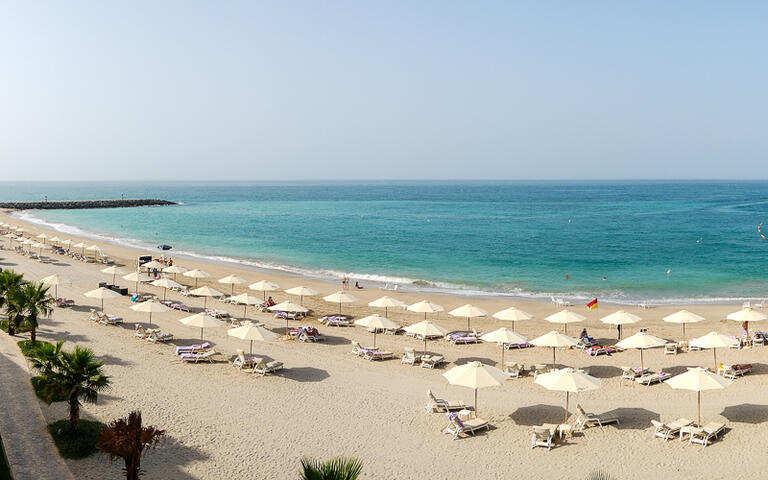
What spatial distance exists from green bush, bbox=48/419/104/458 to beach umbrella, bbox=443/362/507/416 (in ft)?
26.0

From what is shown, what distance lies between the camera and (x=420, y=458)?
11602 mm

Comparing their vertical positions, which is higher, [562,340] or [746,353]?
[562,340]

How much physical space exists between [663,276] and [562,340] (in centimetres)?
2374

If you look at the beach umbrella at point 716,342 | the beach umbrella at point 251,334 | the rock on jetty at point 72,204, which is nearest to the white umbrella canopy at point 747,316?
the beach umbrella at point 716,342

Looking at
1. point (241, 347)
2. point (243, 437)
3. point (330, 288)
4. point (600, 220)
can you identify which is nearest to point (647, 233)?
point (600, 220)

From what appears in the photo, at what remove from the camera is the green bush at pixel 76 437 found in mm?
10984

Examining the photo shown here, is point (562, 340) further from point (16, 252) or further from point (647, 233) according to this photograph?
point (647, 233)

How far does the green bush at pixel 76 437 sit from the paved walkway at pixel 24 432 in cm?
14

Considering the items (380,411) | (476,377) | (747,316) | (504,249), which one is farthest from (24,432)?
(504,249)

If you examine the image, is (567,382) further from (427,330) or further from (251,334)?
(251,334)

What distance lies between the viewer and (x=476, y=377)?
43.0 ft

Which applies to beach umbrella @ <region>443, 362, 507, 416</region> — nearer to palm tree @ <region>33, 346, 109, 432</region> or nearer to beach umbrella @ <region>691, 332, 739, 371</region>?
beach umbrella @ <region>691, 332, 739, 371</region>

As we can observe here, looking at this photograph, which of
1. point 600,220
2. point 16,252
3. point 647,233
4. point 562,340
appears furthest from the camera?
point 600,220

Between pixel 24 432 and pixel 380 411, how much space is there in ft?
26.1
